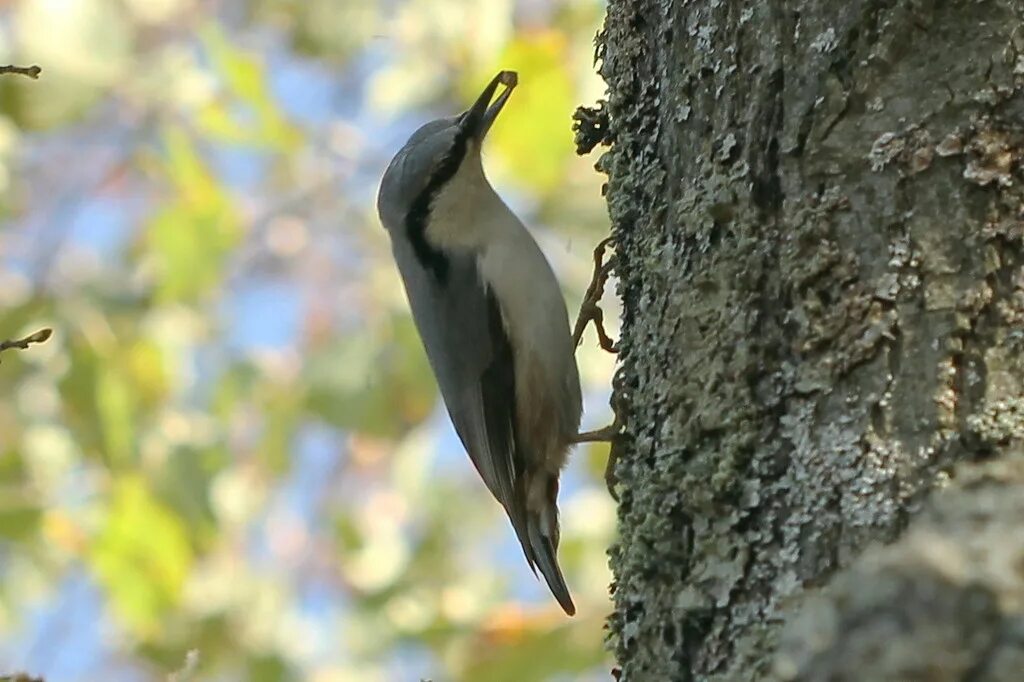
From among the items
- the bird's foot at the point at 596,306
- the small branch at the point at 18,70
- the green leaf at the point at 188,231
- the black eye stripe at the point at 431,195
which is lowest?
the small branch at the point at 18,70

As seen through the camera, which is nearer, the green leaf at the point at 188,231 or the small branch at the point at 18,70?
the small branch at the point at 18,70

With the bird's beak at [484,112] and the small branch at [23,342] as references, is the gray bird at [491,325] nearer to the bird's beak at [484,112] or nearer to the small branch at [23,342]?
the bird's beak at [484,112]

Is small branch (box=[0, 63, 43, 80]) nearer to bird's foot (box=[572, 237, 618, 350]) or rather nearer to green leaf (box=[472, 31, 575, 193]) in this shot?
bird's foot (box=[572, 237, 618, 350])

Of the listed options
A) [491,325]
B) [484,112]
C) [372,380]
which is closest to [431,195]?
[484,112]

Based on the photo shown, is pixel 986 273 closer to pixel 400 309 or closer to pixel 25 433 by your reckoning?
pixel 400 309

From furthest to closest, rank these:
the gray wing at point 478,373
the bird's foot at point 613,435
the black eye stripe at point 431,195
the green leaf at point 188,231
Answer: the green leaf at point 188,231
the black eye stripe at point 431,195
the gray wing at point 478,373
the bird's foot at point 613,435

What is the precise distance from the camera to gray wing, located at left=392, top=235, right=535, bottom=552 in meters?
2.46

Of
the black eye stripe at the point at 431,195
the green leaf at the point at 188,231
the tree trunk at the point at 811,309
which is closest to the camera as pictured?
the tree trunk at the point at 811,309

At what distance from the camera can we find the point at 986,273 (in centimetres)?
125

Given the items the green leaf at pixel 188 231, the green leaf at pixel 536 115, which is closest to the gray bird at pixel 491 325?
the green leaf at pixel 536 115

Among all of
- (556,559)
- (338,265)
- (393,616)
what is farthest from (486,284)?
(338,265)

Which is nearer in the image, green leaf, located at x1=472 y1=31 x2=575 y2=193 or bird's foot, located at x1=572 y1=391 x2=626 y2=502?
bird's foot, located at x1=572 y1=391 x2=626 y2=502

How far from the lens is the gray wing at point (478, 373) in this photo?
8.08 feet

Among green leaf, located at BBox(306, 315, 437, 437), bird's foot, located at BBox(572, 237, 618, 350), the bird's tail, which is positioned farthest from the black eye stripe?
green leaf, located at BBox(306, 315, 437, 437)
